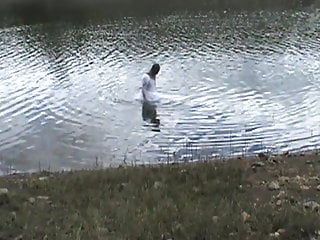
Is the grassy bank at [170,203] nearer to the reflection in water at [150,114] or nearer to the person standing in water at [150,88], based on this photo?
the reflection in water at [150,114]

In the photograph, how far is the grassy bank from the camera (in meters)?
7.86

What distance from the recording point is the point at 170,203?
9.30m

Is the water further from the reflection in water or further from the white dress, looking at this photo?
the white dress

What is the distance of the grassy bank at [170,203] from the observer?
7863mm

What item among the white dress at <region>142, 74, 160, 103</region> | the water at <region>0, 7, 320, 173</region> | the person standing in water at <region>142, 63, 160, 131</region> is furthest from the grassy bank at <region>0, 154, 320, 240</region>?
the white dress at <region>142, 74, 160, 103</region>

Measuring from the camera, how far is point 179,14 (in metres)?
46.3

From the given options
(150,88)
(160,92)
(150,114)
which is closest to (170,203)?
(150,114)

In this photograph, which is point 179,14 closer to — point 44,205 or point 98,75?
point 98,75

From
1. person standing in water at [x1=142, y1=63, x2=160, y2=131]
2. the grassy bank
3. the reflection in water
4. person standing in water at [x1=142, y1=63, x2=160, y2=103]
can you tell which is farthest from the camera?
person standing in water at [x1=142, y1=63, x2=160, y2=103]

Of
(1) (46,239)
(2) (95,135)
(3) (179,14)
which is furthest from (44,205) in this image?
(3) (179,14)

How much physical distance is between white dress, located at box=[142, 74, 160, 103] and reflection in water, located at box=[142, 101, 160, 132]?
10.1 inches

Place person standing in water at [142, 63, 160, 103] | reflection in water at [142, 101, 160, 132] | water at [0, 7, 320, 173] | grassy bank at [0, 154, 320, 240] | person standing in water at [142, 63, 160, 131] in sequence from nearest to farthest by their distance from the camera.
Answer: grassy bank at [0, 154, 320, 240] < water at [0, 7, 320, 173] < reflection in water at [142, 101, 160, 132] < person standing in water at [142, 63, 160, 131] < person standing in water at [142, 63, 160, 103]

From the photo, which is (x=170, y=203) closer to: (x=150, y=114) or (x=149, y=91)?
(x=150, y=114)

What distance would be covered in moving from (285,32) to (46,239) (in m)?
31.6
